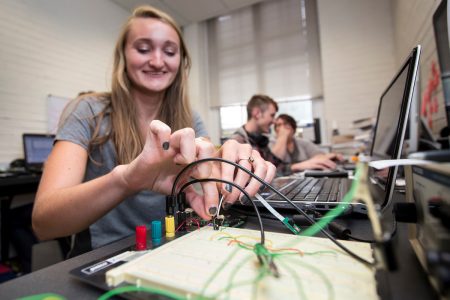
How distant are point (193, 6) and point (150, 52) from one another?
2.83m

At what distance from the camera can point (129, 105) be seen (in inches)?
32.6

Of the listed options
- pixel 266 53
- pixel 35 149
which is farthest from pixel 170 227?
pixel 266 53

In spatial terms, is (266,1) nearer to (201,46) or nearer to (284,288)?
(201,46)

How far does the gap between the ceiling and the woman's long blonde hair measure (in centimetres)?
263

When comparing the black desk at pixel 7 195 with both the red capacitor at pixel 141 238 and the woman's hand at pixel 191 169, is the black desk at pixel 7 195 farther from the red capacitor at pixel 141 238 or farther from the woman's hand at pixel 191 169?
the red capacitor at pixel 141 238

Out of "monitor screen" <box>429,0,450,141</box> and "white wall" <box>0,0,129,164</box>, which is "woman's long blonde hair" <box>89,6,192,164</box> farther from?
"white wall" <box>0,0,129,164</box>

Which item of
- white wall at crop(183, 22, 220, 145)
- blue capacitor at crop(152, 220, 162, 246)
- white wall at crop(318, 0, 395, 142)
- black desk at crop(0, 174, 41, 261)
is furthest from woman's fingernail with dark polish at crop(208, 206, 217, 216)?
white wall at crop(183, 22, 220, 145)

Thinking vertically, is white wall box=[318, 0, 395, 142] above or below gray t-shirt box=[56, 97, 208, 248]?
above

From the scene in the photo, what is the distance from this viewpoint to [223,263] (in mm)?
254

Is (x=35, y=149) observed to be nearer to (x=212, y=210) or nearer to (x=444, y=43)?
(x=212, y=210)

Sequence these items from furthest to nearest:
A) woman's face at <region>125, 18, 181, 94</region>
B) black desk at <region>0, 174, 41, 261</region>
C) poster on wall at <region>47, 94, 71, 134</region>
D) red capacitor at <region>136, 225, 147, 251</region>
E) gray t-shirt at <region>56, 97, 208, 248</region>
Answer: poster on wall at <region>47, 94, 71, 134</region>, black desk at <region>0, 174, 41, 261</region>, woman's face at <region>125, 18, 181, 94</region>, gray t-shirt at <region>56, 97, 208, 248</region>, red capacitor at <region>136, 225, 147, 251</region>

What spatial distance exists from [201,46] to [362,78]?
226cm

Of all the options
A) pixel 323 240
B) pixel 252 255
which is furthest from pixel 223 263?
pixel 323 240

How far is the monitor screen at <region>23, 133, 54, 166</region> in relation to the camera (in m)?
2.07
